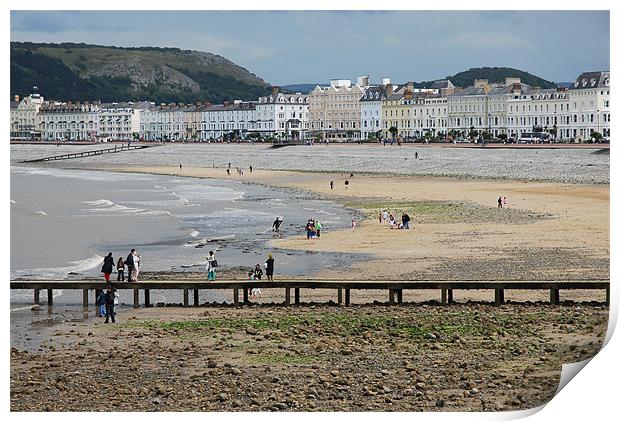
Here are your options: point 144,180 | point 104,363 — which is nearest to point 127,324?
point 104,363

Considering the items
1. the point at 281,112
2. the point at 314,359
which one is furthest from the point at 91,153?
the point at 314,359

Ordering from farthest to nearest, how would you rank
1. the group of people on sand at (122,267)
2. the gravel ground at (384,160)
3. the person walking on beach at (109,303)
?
1. the gravel ground at (384,160)
2. the group of people on sand at (122,267)
3. the person walking on beach at (109,303)

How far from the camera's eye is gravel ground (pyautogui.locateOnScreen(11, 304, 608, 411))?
25.5ft

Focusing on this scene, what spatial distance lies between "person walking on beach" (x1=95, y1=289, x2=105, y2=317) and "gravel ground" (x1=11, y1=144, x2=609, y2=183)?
21488mm

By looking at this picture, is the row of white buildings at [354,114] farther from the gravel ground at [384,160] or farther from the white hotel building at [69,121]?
the gravel ground at [384,160]

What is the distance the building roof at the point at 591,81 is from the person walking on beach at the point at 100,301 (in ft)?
140

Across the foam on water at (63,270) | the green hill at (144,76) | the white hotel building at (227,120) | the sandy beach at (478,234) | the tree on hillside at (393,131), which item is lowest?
the foam on water at (63,270)

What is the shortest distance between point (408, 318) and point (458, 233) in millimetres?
8571

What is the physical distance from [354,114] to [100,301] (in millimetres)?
68220

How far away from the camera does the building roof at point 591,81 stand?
5155cm

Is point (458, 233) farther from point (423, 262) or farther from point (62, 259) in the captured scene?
point (62, 259)

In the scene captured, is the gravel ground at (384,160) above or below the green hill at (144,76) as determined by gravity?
below

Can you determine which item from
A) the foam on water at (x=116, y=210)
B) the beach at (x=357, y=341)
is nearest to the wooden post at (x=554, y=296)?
the beach at (x=357, y=341)

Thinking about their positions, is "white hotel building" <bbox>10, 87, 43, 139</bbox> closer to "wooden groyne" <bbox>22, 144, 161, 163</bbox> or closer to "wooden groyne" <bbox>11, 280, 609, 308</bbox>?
"wooden groyne" <bbox>22, 144, 161, 163</bbox>
